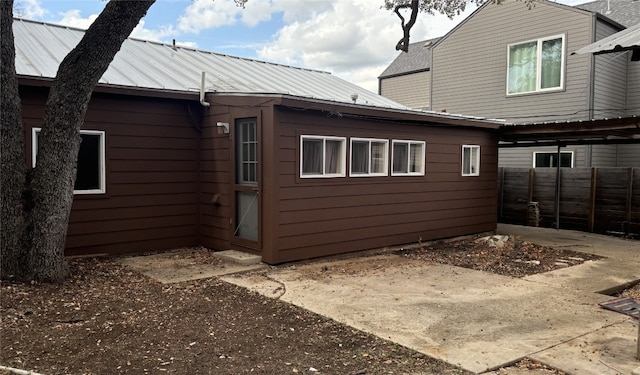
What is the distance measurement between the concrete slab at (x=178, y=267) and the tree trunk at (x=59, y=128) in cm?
129

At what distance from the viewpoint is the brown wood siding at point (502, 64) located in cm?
1216

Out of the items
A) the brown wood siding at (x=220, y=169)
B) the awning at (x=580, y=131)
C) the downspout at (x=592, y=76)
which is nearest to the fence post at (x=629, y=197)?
the awning at (x=580, y=131)

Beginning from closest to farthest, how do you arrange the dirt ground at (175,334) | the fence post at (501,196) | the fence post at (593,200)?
the dirt ground at (175,334), the fence post at (593,200), the fence post at (501,196)

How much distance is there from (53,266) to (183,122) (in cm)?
337

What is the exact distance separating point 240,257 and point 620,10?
1343cm

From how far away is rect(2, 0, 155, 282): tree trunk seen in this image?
17.4 ft

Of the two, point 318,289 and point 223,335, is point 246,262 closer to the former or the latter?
point 318,289

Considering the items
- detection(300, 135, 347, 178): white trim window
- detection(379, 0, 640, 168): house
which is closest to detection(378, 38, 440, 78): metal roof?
detection(379, 0, 640, 168): house

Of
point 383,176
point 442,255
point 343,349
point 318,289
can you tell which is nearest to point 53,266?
point 318,289

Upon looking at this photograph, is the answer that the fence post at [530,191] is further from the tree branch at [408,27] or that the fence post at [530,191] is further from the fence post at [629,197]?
the tree branch at [408,27]

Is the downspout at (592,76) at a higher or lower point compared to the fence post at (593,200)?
higher

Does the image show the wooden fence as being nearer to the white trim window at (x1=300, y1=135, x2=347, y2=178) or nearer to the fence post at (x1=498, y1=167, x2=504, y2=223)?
the fence post at (x1=498, y1=167, x2=504, y2=223)

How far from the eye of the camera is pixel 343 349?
12.8 ft

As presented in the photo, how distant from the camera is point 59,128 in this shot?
534cm
